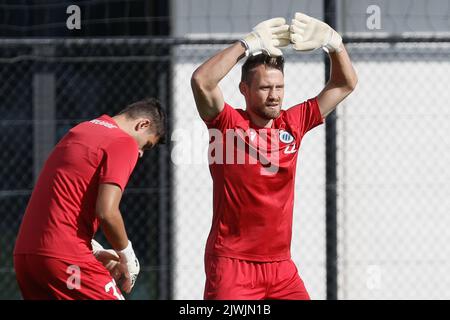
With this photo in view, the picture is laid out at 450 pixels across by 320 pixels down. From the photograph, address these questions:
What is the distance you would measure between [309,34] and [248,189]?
79 cm

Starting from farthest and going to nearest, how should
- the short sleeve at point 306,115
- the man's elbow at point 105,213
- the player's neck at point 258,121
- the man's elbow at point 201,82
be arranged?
the short sleeve at point 306,115, the player's neck at point 258,121, the man's elbow at point 201,82, the man's elbow at point 105,213

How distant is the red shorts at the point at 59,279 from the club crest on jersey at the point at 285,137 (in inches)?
42.6

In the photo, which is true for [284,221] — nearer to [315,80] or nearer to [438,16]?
[315,80]

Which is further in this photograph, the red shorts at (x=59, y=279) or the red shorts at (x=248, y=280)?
the red shorts at (x=248, y=280)

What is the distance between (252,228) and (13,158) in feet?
9.55

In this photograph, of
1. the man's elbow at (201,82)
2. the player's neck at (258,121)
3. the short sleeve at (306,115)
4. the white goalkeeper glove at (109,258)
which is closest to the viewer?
the man's elbow at (201,82)

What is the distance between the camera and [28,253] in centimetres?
498

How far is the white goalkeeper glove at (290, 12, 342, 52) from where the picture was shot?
5355mm

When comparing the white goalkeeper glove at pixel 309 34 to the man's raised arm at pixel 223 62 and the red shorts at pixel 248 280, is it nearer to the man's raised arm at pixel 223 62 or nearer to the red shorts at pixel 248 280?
the man's raised arm at pixel 223 62

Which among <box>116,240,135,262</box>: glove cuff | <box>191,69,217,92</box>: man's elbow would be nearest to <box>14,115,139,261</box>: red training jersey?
<box>116,240,135,262</box>: glove cuff

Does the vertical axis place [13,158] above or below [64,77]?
below

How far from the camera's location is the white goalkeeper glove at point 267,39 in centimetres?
528

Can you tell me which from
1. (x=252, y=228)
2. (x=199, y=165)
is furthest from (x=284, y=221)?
(x=199, y=165)

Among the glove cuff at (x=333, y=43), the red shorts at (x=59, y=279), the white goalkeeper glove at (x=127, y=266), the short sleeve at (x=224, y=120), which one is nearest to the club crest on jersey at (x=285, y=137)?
the short sleeve at (x=224, y=120)
